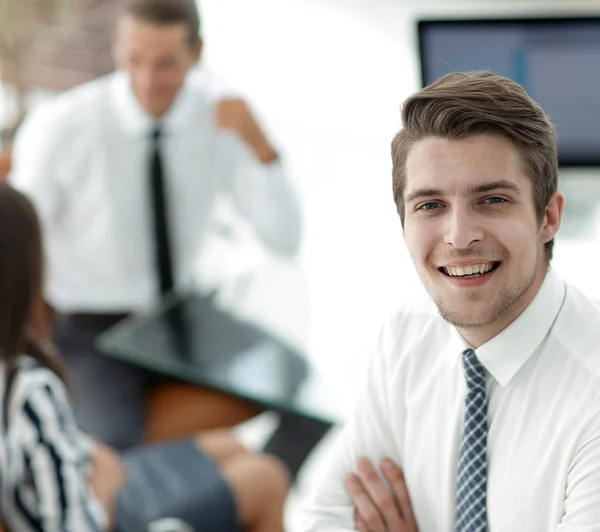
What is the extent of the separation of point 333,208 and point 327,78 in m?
0.45

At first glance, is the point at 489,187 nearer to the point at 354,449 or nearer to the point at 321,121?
the point at 354,449

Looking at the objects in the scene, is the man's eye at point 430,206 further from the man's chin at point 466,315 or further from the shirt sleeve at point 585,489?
the shirt sleeve at point 585,489

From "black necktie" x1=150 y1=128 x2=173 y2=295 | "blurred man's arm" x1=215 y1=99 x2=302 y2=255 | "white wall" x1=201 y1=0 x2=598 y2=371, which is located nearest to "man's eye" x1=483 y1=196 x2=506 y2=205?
"white wall" x1=201 y1=0 x2=598 y2=371

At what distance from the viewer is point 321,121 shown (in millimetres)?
2574

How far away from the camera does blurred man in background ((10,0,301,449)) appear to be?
85.8 inches

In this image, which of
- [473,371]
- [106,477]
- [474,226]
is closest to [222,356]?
[106,477]

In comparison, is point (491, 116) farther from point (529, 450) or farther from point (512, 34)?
point (512, 34)

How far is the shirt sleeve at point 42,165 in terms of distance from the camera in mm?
2227

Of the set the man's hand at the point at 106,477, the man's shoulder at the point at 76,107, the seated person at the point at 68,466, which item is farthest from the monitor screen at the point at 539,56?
the man's hand at the point at 106,477

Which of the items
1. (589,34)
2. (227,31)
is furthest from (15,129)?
(589,34)

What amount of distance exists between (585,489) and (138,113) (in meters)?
1.58

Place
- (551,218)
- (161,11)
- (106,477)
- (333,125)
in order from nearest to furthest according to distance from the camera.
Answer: (551,218) < (106,477) < (161,11) < (333,125)

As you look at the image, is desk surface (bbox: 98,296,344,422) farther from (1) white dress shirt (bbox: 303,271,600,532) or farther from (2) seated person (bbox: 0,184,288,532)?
(1) white dress shirt (bbox: 303,271,600,532)

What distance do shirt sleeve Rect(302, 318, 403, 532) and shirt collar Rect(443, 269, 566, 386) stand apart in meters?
0.15
